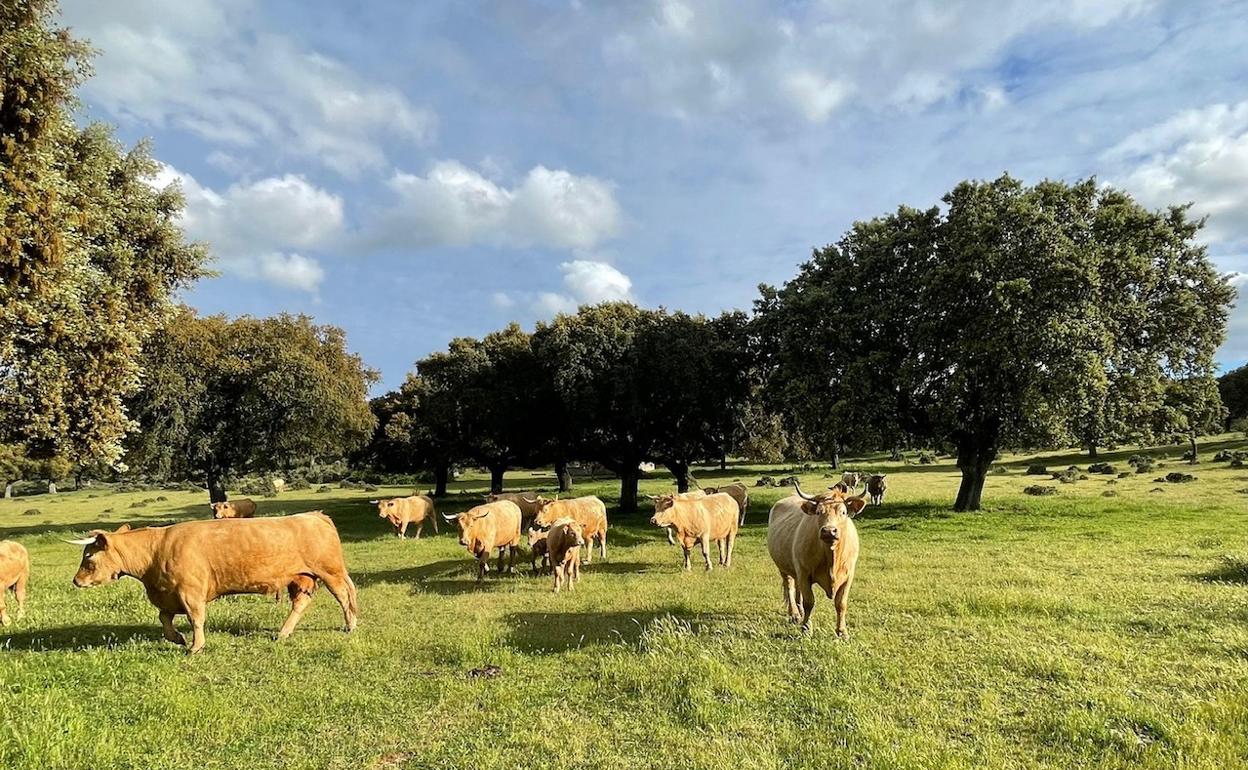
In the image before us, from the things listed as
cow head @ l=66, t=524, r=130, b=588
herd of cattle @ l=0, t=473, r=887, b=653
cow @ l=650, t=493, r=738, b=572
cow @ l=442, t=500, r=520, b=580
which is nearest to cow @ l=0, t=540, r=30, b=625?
herd of cattle @ l=0, t=473, r=887, b=653

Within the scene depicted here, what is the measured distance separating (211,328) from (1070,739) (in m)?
35.9

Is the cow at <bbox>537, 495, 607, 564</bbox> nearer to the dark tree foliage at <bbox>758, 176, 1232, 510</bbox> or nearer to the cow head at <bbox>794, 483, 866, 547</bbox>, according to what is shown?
the cow head at <bbox>794, 483, 866, 547</bbox>

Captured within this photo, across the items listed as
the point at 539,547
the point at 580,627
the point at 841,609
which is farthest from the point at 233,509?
the point at 841,609

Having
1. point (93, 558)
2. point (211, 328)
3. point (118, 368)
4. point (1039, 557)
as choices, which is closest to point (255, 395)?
point (211, 328)

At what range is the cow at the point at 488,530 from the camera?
15203mm

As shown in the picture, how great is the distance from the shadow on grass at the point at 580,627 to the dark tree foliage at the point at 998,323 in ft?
51.8

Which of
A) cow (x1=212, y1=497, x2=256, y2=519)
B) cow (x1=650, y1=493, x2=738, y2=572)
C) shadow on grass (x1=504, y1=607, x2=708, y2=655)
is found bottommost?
shadow on grass (x1=504, y1=607, x2=708, y2=655)

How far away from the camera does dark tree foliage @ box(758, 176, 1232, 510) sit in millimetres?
21969

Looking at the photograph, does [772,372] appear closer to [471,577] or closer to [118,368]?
[471,577]

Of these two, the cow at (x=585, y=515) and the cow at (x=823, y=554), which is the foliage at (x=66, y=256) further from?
the cow at (x=823, y=554)

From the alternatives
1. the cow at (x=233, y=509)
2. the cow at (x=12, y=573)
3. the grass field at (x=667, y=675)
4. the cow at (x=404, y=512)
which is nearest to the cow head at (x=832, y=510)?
the grass field at (x=667, y=675)

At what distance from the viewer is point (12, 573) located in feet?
38.0

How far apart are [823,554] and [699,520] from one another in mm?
6334

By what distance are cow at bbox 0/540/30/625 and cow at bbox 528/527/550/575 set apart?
366 inches
